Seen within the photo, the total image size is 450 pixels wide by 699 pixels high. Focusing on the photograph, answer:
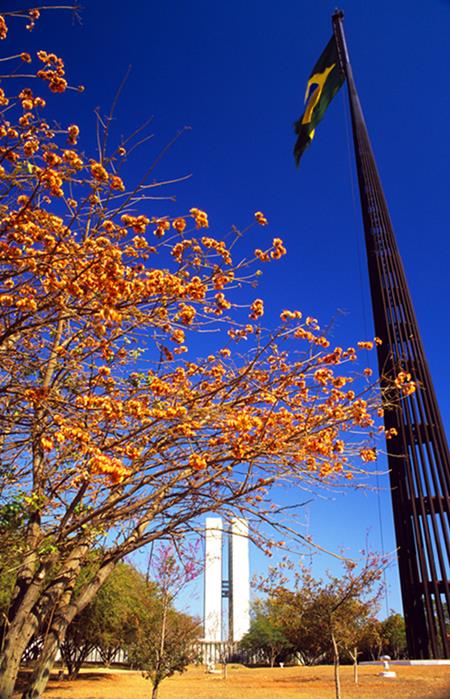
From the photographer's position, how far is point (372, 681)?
15.6m

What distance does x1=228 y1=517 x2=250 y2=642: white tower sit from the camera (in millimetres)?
49100

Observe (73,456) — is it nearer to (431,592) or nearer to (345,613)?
(345,613)

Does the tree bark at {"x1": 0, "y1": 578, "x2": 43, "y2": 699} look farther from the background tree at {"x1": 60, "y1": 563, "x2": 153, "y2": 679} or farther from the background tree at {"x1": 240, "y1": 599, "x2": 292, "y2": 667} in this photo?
the background tree at {"x1": 240, "y1": 599, "x2": 292, "y2": 667}

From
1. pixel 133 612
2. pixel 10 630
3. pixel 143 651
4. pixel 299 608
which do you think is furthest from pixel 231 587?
pixel 10 630

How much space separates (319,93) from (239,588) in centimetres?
5203

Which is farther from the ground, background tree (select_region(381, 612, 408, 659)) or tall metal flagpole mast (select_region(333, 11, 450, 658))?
tall metal flagpole mast (select_region(333, 11, 450, 658))

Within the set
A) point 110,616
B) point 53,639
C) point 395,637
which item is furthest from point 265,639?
point 53,639

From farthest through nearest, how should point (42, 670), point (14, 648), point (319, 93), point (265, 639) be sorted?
point (265, 639) → point (319, 93) → point (42, 670) → point (14, 648)

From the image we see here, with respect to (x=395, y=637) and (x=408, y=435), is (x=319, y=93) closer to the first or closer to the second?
(x=408, y=435)

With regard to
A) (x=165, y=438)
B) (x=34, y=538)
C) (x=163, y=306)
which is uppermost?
(x=163, y=306)

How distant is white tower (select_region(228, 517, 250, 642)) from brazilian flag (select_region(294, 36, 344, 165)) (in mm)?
46946

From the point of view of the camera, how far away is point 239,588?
2030 inches

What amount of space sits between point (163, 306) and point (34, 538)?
8.12 feet

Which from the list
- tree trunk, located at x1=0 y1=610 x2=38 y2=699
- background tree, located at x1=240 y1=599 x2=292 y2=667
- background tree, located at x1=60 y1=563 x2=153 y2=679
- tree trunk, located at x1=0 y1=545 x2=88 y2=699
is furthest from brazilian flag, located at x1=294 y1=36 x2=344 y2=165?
background tree, located at x1=240 y1=599 x2=292 y2=667
